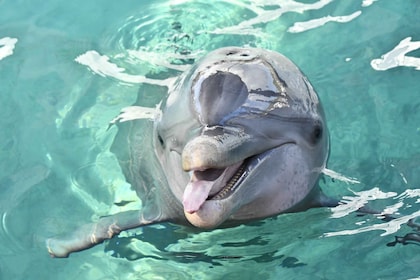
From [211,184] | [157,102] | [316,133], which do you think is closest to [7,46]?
[157,102]

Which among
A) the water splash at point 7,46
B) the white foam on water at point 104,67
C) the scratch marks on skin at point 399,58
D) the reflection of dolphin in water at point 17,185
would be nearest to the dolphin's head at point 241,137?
the reflection of dolphin in water at point 17,185

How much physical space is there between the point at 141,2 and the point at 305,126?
445 centimetres

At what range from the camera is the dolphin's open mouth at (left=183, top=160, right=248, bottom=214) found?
14.5 feet

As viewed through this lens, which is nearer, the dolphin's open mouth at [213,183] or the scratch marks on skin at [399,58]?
the dolphin's open mouth at [213,183]

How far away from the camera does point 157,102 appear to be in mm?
7016

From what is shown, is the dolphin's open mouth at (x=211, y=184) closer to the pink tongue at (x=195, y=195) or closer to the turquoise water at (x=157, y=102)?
the pink tongue at (x=195, y=195)

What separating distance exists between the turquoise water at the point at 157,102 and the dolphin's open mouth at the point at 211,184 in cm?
97

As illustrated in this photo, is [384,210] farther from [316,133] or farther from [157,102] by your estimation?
[157,102]

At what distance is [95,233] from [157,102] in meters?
1.65

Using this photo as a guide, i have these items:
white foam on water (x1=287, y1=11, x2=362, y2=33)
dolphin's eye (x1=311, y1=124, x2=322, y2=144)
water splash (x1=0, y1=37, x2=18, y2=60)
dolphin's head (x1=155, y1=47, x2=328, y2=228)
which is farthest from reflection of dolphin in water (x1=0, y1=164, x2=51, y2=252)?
white foam on water (x1=287, y1=11, x2=362, y2=33)

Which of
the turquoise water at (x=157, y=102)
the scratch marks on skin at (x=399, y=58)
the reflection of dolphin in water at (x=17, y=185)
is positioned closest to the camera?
the turquoise water at (x=157, y=102)

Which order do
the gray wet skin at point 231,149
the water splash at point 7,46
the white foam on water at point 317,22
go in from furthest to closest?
the white foam on water at point 317,22 → the water splash at point 7,46 → the gray wet skin at point 231,149

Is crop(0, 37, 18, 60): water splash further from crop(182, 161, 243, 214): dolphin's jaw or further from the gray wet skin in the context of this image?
crop(182, 161, 243, 214): dolphin's jaw

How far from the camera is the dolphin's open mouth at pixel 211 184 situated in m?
4.41
